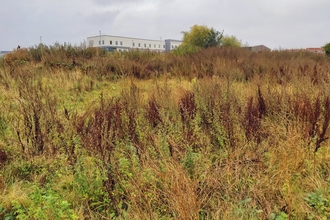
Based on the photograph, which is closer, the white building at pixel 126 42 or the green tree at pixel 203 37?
the green tree at pixel 203 37

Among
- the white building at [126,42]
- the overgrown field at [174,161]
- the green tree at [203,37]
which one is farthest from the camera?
the white building at [126,42]

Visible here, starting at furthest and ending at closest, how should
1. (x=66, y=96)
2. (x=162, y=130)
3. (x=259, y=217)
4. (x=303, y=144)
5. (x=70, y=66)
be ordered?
(x=70, y=66) → (x=66, y=96) → (x=162, y=130) → (x=303, y=144) → (x=259, y=217)

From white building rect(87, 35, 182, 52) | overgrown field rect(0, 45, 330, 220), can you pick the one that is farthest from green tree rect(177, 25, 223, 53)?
white building rect(87, 35, 182, 52)

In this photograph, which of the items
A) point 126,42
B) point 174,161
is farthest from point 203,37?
point 126,42

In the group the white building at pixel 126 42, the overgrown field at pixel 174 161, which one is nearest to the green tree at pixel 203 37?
the overgrown field at pixel 174 161

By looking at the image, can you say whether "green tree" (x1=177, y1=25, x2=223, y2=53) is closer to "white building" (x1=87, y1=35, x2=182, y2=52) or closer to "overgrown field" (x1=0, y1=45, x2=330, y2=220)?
"overgrown field" (x1=0, y1=45, x2=330, y2=220)

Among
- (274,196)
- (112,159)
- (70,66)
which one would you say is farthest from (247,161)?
(70,66)

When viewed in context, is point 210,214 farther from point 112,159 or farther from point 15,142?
point 15,142

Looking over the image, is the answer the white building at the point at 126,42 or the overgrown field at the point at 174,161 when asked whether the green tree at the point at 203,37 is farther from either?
the white building at the point at 126,42

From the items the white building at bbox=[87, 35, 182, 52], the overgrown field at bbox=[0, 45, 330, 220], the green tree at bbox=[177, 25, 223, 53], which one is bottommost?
the overgrown field at bbox=[0, 45, 330, 220]

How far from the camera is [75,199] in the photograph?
227 cm

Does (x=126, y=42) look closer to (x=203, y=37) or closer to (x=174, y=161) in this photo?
(x=203, y=37)

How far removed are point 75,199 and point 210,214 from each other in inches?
49.8

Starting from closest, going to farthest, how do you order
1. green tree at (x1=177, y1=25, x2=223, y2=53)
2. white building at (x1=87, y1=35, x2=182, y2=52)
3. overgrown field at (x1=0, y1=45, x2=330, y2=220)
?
1. overgrown field at (x1=0, y1=45, x2=330, y2=220)
2. green tree at (x1=177, y1=25, x2=223, y2=53)
3. white building at (x1=87, y1=35, x2=182, y2=52)
